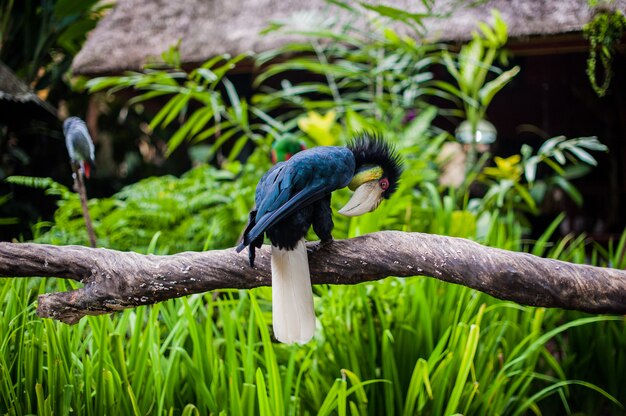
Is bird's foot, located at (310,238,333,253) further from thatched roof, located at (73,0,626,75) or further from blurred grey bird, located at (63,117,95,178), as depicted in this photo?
thatched roof, located at (73,0,626,75)

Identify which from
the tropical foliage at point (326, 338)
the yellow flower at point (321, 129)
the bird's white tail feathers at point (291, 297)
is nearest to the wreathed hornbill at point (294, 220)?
the bird's white tail feathers at point (291, 297)

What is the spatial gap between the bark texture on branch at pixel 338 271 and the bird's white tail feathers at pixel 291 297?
2.4 inches

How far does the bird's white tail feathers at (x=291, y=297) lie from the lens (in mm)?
1122

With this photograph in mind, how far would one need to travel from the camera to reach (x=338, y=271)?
3.86 ft

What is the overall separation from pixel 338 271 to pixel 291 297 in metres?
0.11

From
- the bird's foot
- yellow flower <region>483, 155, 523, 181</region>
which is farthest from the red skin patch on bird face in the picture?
yellow flower <region>483, 155, 523, 181</region>

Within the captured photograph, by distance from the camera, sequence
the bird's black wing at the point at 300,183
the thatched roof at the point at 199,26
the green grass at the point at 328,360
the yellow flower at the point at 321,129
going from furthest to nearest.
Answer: the thatched roof at the point at 199,26, the yellow flower at the point at 321,129, the green grass at the point at 328,360, the bird's black wing at the point at 300,183

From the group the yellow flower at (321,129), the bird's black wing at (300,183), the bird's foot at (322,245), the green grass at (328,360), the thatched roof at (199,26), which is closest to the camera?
the bird's black wing at (300,183)

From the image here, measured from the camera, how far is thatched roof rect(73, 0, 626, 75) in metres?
2.93

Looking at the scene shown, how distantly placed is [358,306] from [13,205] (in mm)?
2214

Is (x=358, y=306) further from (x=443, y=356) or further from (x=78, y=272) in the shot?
(x=78, y=272)

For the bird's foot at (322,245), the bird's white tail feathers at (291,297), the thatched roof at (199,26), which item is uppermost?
the thatched roof at (199,26)

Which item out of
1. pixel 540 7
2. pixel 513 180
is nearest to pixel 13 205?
pixel 513 180

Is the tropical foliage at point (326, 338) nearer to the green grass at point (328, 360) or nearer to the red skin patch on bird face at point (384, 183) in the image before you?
the green grass at point (328, 360)
